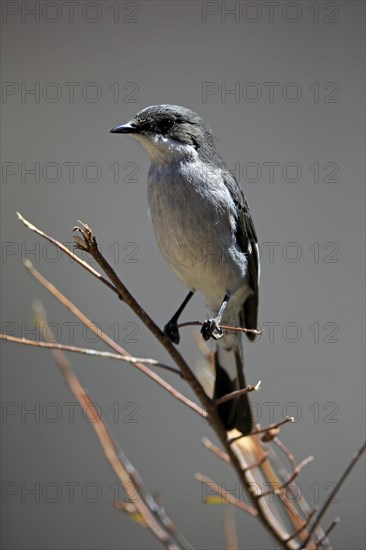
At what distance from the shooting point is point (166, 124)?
302 centimetres

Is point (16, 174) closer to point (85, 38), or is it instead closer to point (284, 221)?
point (85, 38)

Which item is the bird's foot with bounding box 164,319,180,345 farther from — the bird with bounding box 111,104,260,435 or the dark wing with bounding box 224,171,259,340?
the dark wing with bounding box 224,171,259,340

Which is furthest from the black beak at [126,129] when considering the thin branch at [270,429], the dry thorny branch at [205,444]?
the thin branch at [270,429]

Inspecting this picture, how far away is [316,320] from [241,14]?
2.13 meters


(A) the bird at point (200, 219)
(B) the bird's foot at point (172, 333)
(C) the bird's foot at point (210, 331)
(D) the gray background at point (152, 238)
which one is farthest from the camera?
(D) the gray background at point (152, 238)

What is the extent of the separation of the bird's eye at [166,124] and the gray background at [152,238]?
1617mm

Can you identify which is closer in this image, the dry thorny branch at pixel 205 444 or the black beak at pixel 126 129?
the dry thorny branch at pixel 205 444

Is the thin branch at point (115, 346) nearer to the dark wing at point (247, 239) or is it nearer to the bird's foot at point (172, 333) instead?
the bird's foot at point (172, 333)

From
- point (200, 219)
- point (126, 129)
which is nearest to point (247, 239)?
point (200, 219)

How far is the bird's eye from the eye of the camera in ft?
9.87

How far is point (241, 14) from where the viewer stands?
5023mm

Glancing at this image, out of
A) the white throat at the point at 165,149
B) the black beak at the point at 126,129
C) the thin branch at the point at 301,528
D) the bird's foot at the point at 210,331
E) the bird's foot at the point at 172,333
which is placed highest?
the black beak at the point at 126,129

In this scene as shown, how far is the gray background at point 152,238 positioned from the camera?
4.50m

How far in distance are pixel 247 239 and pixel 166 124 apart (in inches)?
23.5
